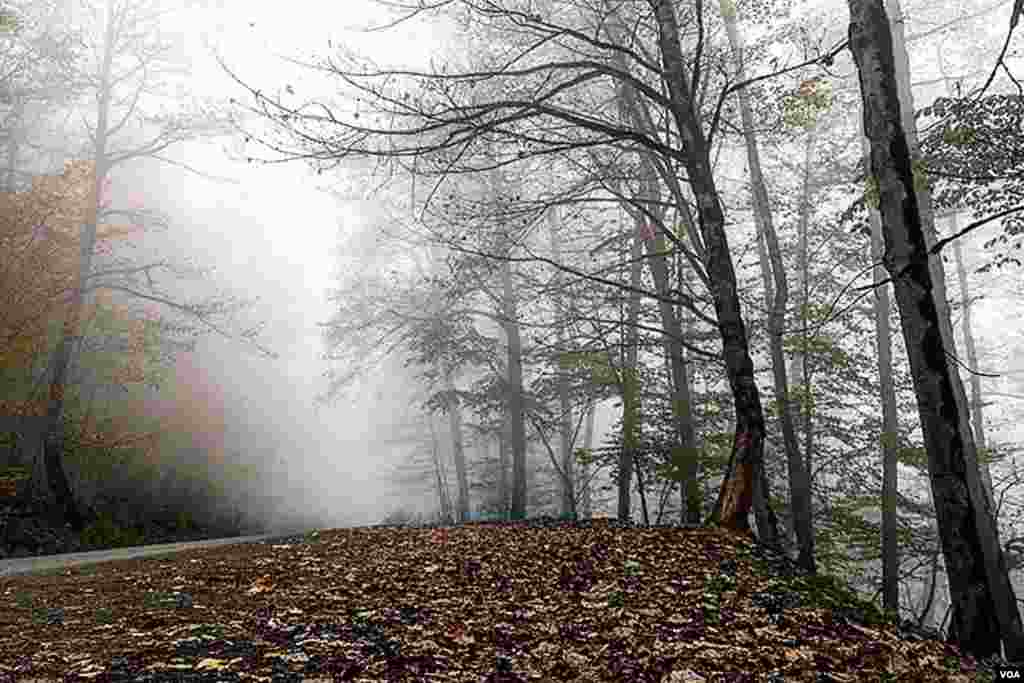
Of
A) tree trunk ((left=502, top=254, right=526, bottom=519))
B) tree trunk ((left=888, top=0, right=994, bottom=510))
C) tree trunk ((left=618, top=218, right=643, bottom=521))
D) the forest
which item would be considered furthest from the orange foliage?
tree trunk ((left=888, top=0, right=994, bottom=510))

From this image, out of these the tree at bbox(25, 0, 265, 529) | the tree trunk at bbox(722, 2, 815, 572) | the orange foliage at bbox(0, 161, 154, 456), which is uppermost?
the tree at bbox(25, 0, 265, 529)

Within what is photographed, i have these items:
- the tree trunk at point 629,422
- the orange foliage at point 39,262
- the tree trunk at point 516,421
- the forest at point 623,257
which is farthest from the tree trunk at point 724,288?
the orange foliage at point 39,262

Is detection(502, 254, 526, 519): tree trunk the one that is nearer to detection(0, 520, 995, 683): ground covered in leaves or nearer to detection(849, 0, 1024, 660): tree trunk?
detection(0, 520, 995, 683): ground covered in leaves

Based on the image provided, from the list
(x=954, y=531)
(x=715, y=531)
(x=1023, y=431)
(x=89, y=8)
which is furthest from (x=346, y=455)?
(x=1023, y=431)

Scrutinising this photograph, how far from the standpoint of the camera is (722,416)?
44.2ft

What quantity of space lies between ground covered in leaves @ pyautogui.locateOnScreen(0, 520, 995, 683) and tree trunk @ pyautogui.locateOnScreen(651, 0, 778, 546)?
635 mm

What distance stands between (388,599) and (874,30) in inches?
194

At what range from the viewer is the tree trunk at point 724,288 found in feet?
20.1

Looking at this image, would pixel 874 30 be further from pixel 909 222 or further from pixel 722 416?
pixel 722 416

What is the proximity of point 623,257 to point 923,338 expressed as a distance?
1064 centimetres

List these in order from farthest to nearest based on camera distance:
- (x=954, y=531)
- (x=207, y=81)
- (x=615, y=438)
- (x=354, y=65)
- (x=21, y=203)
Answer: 1. (x=207, y=81)
2. (x=21, y=203)
3. (x=615, y=438)
4. (x=354, y=65)
5. (x=954, y=531)

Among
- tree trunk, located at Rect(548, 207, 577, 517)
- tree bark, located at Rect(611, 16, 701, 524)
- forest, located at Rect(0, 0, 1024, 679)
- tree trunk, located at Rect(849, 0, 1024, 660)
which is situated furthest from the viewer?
tree trunk, located at Rect(548, 207, 577, 517)

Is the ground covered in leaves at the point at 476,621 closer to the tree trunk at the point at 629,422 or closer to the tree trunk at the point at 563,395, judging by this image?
the tree trunk at the point at 629,422

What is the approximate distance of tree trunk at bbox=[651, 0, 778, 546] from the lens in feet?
20.1
